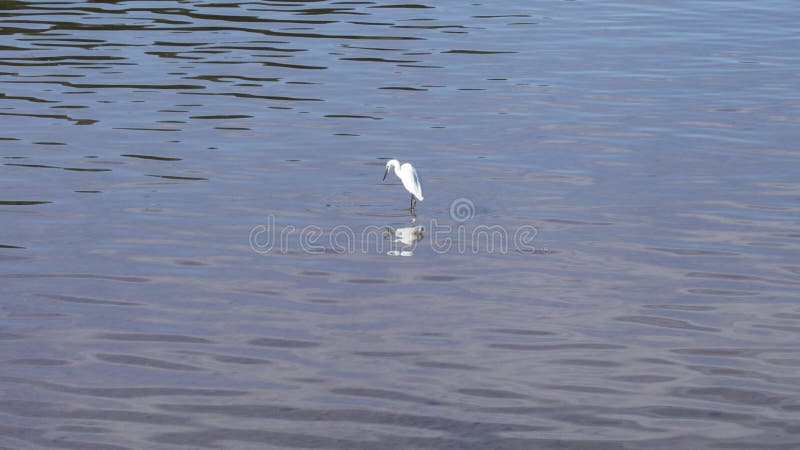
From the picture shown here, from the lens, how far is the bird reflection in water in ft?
42.2

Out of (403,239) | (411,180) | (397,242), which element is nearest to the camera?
(397,242)

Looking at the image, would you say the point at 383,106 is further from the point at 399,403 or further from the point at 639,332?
the point at 399,403

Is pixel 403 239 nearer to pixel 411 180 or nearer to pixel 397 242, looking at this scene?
pixel 397 242

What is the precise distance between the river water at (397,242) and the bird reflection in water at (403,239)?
0.15 feet

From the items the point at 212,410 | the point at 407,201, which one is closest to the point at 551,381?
the point at 212,410

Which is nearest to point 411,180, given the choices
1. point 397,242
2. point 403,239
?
point 403,239

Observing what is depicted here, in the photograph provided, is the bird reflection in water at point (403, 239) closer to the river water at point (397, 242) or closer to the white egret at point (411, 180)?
the river water at point (397, 242)

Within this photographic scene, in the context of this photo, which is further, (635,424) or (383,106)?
(383,106)

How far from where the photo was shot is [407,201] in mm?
14633

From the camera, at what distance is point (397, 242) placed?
518 inches

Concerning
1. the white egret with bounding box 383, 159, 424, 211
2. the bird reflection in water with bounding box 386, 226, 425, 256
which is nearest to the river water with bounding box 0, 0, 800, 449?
the bird reflection in water with bounding box 386, 226, 425, 256

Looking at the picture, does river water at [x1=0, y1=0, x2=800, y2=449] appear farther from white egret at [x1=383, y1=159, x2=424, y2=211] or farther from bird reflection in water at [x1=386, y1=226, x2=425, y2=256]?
white egret at [x1=383, y1=159, x2=424, y2=211]

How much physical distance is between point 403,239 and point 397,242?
0.41 ft

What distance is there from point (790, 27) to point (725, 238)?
544 inches
